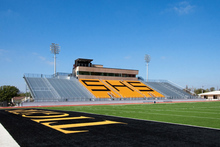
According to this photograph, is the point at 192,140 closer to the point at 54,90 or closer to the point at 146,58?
the point at 54,90

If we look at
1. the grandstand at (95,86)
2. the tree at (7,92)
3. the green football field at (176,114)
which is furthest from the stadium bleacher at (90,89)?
the tree at (7,92)

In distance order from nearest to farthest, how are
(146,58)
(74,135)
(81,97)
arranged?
(74,135) → (81,97) → (146,58)

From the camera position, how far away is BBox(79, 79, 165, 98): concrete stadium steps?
4375cm

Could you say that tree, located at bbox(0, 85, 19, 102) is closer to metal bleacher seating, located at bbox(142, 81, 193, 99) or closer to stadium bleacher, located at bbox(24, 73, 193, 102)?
stadium bleacher, located at bbox(24, 73, 193, 102)

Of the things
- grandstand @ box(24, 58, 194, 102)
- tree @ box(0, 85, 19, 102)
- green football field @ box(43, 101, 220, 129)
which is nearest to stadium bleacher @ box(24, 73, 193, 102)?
grandstand @ box(24, 58, 194, 102)

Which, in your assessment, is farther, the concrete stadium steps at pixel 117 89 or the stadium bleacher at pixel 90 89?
the concrete stadium steps at pixel 117 89

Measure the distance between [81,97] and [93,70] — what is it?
48.9 ft

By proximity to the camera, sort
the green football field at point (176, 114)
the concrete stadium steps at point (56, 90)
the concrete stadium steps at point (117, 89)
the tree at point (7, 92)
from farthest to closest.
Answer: the tree at point (7, 92), the concrete stadium steps at point (117, 89), the concrete stadium steps at point (56, 90), the green football field at point (176, 114)

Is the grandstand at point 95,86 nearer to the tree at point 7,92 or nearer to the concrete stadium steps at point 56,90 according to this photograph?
the concrete stadium steps at point 56,90

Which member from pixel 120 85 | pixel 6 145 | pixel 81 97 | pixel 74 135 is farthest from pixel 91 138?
pixel 120 85

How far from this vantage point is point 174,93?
53500 mm

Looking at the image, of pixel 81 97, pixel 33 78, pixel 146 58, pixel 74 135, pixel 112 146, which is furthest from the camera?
pixel 146 58

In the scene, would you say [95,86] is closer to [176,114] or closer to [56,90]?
[56,90]

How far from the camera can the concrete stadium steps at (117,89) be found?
144ft
